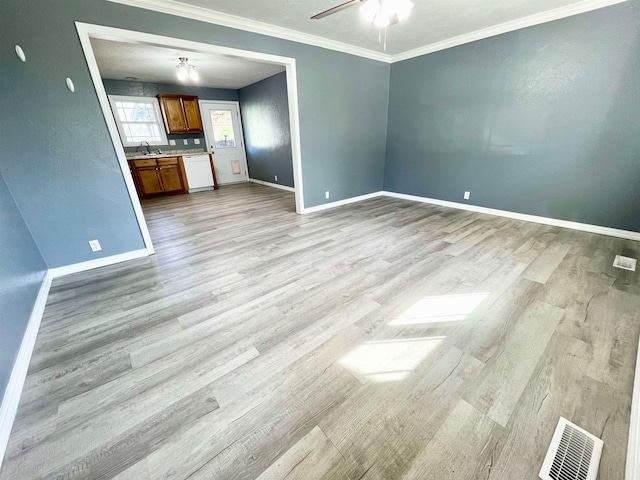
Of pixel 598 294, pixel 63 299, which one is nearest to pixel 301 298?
pixel 63 299

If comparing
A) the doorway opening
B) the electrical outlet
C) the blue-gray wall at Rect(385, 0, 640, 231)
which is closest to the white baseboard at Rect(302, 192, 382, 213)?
the doorway opening

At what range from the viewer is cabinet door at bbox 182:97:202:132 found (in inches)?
246

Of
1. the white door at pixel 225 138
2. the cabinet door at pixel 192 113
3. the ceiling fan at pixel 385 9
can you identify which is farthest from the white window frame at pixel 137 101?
the ceiling fan at pixel 385 9

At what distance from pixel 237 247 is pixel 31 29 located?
2.50 m

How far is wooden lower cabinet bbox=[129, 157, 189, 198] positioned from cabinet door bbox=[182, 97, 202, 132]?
998 millimetres

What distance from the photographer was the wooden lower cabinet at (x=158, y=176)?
224 inches

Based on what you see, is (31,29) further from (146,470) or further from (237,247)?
(146,470)

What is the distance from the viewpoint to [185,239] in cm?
343

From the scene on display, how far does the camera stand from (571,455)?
3.33 feet

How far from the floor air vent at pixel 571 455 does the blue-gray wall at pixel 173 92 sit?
7.97 m

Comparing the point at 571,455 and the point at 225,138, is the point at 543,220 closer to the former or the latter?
the point at 571,455

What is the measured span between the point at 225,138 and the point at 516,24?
656cm

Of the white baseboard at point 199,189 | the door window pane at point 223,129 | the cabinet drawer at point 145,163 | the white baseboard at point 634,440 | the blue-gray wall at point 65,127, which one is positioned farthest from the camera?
the door window pane at point 223,129

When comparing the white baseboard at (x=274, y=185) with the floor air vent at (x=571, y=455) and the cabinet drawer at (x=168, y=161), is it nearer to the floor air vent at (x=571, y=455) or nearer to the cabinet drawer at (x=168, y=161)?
the cabinet drawer at (x=168, y=161)
